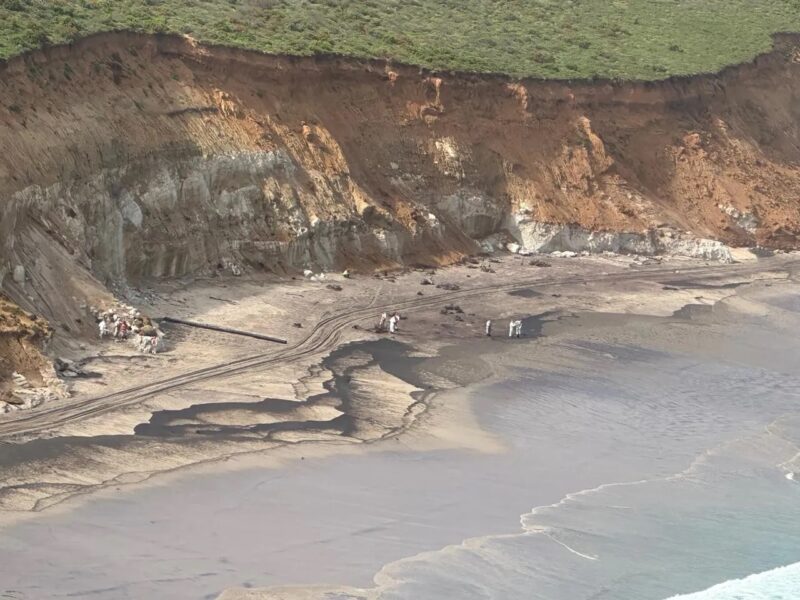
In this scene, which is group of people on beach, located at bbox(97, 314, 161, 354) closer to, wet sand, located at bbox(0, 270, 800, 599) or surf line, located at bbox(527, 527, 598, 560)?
wet sand, located at bbox(0, 270, 800, 599)

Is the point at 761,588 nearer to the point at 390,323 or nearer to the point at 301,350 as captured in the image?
the point at 301,350

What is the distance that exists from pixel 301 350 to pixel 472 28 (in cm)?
3017

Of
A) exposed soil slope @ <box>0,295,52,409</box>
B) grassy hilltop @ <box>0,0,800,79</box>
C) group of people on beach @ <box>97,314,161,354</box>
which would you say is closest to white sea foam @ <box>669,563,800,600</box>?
exposed soil slope @ <box>0,295,52,409</box>

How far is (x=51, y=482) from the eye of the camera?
2286cm

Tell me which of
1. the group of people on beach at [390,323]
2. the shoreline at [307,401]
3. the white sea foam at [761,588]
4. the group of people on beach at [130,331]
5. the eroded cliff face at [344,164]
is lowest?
the white sea foam at [761,588]

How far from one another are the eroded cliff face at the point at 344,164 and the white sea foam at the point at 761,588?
736 inches

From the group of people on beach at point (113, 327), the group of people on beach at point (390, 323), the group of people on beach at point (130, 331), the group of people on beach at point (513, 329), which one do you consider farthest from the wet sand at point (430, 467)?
the group of people on beach at point (113, 327)

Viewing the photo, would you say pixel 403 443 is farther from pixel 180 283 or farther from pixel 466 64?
pixel 466 64

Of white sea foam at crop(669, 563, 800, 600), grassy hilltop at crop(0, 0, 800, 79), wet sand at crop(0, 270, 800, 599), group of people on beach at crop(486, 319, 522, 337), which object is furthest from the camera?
grassy hilltop at crop(0, 0, 800, 79)

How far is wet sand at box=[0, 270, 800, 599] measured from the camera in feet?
65.9

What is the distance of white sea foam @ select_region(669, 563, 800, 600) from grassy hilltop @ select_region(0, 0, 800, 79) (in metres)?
26.3

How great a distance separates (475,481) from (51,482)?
8.96 metres

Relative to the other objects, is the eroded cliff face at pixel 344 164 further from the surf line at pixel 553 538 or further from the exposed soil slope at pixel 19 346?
the surf line at pixel 553 538

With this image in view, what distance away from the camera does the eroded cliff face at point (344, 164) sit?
116 ft
